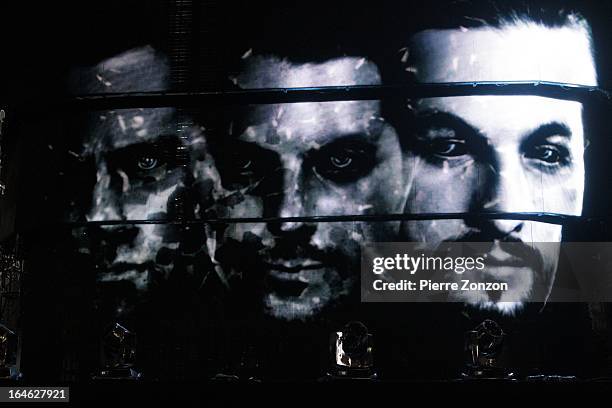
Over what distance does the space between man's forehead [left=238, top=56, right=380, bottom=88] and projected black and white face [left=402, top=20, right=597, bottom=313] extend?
581 mm

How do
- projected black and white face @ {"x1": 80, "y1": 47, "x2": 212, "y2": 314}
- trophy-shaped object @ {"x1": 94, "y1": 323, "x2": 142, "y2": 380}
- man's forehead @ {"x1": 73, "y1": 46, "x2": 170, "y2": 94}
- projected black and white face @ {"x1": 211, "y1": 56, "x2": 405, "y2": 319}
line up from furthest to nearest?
man's forehead @ {"x1": 73, "y1": 46, "x2": 170, "y2": 94} < projected black and white face @ {"x1": 80, "y1": 47, "x2": 212, "y2": 314} < projected black and white face @ {"x1": 211, "y1": 56, "x2": 405, "y2": 319} < trophy-shaped object @ {"x1": 94, "y1": 323, "x2": 142, "y2": 380}

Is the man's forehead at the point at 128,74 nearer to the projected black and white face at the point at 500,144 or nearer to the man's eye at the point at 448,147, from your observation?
the projected black and white face at the point at 500,144

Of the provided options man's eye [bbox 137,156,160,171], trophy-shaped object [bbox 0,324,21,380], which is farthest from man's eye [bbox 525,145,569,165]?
trophy-shaped object [bbox 0,324,21,380]

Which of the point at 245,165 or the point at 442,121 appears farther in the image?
the point at 245,165

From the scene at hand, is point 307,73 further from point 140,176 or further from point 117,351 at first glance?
point 117,351

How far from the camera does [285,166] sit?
8.13m

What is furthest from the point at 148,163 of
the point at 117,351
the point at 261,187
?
the point at 117,351

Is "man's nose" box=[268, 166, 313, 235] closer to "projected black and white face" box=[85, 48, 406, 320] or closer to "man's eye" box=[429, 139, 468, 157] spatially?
"projected black and white face" box=[85, 48, 406, 320]

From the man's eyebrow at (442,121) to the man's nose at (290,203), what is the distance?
1.39 m

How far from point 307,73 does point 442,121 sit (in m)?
1.57

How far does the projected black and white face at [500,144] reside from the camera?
7.87 metres

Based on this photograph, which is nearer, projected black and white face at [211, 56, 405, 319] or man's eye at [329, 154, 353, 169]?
projected black and white face at [211, 56, 405, 319]

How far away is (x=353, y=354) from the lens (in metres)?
5.71

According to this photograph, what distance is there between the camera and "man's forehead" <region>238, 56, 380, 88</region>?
8.24 m
